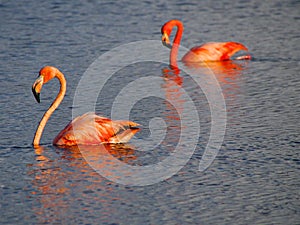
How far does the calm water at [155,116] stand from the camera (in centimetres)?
644

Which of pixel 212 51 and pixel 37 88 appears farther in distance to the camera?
pixel 212 51

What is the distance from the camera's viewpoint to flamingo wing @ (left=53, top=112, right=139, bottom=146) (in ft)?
26.2

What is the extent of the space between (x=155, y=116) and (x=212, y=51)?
3.06m

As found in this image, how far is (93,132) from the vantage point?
26.3 feet

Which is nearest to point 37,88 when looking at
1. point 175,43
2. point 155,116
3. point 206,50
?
point 155,116

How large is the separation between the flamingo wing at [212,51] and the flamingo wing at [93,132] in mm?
3851

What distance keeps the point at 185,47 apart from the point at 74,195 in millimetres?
6150

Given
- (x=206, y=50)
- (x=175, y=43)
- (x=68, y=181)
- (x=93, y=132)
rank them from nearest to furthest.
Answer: (x=68, y=181), (x=93, y=132), (x=206, y=50), (x=175, y=43)

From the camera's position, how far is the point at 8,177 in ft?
23.4

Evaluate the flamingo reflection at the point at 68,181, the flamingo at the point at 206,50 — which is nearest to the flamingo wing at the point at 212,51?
the flamingo at the point at 206,50

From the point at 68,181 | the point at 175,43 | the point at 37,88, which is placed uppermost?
the point at 37,88

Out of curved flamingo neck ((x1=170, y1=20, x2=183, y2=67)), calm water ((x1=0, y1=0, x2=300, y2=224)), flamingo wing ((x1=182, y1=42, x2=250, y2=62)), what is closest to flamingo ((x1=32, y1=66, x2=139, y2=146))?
calm water ((x1=0, y1=0, x2=300, y2=224))

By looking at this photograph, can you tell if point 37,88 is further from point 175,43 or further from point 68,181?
point 175,43

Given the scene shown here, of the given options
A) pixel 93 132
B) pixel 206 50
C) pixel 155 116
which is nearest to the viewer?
pixel 93 132
